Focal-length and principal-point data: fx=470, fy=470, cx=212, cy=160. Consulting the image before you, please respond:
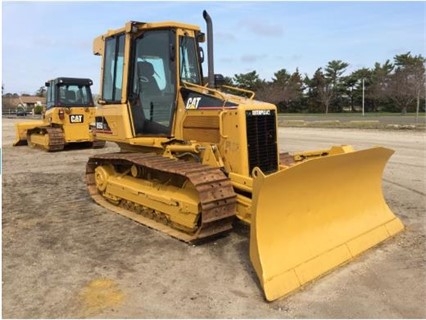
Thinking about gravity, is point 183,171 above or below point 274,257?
above

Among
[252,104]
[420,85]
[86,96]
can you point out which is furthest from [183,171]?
[420,85]

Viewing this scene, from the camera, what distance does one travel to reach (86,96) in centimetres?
1705

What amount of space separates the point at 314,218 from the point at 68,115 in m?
13.2

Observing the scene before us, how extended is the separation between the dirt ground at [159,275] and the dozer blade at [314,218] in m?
0.15

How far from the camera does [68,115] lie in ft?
54.4

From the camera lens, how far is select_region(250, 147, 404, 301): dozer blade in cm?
445

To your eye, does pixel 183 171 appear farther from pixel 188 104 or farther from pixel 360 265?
pixel 360 265

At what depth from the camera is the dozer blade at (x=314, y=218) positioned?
4.45m

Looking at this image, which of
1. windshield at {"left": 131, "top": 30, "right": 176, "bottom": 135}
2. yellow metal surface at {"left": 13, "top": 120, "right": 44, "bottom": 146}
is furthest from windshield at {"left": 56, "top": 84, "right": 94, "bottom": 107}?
windshield at {"left": 131, "top": 30, "right": 176, "bottom": 135}

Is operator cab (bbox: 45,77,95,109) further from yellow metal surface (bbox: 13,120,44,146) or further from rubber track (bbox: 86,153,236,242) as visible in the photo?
rubber track (bbox: 86,153,236,242)

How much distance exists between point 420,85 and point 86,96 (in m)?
26.7

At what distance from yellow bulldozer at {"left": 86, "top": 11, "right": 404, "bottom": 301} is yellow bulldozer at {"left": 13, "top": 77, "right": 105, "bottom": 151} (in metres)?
8.85

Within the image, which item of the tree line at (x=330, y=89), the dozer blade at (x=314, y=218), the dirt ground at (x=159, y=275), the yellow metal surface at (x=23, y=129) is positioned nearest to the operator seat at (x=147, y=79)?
the dirt ground at (x=159, y=275)

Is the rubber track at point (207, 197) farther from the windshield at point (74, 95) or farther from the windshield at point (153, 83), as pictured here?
the windshield at point (74, 95)
